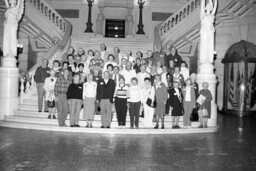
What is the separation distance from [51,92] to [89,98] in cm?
142

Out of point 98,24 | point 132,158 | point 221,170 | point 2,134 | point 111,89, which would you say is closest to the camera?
point 221,170

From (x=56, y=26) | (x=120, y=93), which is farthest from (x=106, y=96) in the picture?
(x=56, y=26)

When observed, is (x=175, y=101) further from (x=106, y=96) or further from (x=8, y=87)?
(x=8, y=87)

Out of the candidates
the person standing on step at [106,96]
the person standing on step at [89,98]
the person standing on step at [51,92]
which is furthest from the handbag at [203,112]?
the person standing on step at [51,92]

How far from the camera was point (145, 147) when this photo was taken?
8.45m

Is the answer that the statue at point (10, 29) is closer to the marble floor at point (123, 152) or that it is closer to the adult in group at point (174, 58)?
the marble floor at point (123, 152)

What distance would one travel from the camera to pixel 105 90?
1057 centimetres

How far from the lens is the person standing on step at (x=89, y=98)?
35.1 ft

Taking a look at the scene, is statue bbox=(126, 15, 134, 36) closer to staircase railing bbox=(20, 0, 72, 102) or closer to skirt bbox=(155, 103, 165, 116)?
staircase railing bbox=(20, 0, 72, 102)

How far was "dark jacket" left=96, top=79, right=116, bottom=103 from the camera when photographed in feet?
34.7

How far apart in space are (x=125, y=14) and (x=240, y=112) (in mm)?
11277

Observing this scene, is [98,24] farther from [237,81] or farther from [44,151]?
[44,151]

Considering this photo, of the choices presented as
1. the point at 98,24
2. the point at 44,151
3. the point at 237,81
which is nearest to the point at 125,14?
the point at 98,24

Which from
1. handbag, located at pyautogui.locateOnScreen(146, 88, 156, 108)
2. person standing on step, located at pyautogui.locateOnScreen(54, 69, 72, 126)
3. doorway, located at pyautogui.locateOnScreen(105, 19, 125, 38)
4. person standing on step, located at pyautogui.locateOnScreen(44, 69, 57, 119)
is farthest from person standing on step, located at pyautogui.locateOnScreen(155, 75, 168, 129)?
doorway, located at pyautogui.locateOnScreen(105, 19, 125, 38)
